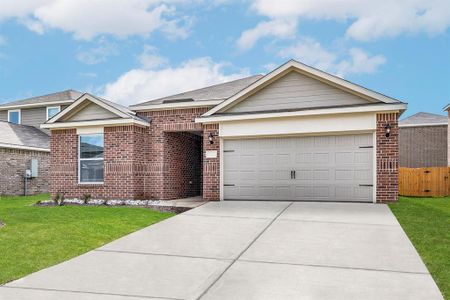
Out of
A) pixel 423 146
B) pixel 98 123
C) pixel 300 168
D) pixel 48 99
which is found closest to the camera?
pixel 300 168

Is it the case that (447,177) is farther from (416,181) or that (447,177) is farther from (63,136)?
(63,136)

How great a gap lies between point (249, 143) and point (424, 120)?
2191cm

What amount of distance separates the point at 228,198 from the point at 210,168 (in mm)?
1253

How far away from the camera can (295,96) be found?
43.7ft

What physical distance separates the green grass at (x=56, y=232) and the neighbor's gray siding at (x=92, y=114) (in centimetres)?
429

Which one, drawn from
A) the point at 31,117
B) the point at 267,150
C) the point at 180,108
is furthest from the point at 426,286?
the point at 31,117

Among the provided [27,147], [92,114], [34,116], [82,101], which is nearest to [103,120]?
[92,114]

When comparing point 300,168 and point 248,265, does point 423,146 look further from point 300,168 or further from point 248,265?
point 248,265

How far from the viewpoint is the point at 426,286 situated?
17.2ft

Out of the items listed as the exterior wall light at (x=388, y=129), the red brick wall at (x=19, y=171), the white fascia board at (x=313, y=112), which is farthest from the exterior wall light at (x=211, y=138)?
the red brick wall at (x=19, y=171)

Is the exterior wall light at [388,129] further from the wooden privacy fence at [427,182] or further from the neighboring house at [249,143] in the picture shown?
the wooden privacy fence at [427,182]

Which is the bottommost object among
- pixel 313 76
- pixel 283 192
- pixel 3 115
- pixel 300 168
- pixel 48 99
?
pixel 283 192

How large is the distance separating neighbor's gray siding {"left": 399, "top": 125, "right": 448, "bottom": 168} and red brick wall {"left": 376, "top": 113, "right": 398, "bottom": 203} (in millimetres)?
17930

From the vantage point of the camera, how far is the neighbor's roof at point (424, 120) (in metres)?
28.8
